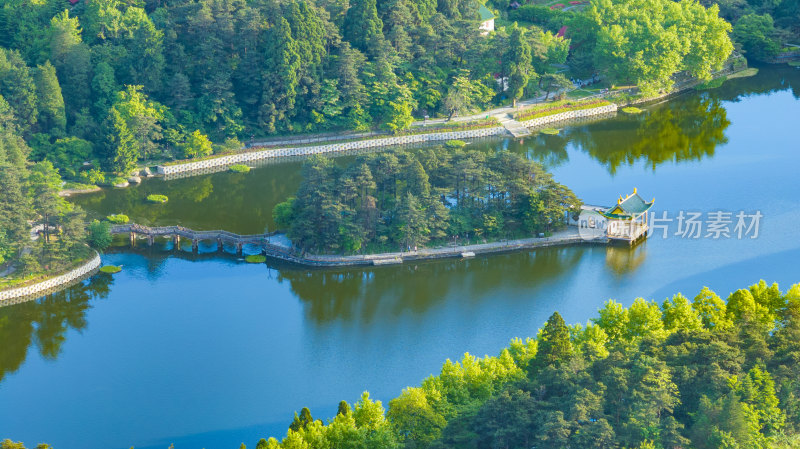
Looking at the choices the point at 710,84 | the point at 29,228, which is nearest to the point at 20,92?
the point at 29,228

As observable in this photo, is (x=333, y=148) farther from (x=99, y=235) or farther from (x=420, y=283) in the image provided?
(x=420, y=283)

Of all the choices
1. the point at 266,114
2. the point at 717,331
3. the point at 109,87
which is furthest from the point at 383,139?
the point at 717,331

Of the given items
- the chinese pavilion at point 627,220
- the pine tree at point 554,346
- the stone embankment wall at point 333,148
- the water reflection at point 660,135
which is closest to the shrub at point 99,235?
the stone embankment wall at point 333,148

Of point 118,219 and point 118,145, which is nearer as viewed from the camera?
point 118,219

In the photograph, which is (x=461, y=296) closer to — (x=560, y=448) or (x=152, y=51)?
(x=560, y=448)

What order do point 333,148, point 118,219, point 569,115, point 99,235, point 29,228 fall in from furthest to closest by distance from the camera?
point 569,115 → point 333,148 → point 118,219 → point 99,235 → point 29,228

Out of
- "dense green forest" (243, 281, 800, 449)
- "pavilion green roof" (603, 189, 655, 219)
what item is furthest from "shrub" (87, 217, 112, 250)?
"pavilion green roof" (603, 189, 655, 219)
